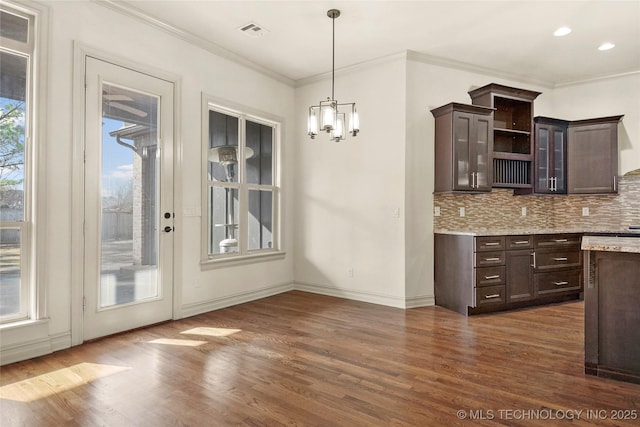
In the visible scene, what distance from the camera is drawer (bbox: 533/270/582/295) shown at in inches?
178

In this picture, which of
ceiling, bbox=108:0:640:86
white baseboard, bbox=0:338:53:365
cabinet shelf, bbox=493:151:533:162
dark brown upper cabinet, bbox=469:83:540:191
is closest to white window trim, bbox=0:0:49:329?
white baseboard, bbox=0:338:53:365

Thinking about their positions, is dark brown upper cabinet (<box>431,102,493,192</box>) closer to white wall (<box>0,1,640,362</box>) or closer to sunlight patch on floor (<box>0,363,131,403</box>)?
white wall (<box>0,1,640,362</box>)

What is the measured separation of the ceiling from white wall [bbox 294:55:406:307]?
39cm

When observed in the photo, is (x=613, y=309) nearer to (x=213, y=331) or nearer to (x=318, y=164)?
(x=213, y=331)

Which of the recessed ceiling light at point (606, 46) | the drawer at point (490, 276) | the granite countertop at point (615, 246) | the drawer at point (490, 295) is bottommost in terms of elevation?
the drawer at point (490, 295)

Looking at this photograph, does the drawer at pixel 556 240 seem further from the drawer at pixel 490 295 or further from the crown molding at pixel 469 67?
the crown molding at pixel 469 67

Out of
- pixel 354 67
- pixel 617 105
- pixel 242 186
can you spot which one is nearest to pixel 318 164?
pixel 242 186

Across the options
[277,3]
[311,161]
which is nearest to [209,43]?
[277,3]

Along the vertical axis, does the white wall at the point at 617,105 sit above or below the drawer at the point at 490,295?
above

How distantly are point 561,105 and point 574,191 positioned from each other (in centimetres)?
137

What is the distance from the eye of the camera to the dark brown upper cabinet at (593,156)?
5.05 meters

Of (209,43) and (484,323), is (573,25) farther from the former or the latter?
(209,43)

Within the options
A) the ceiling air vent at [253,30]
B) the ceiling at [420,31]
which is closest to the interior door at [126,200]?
the ceiling at [420,31]

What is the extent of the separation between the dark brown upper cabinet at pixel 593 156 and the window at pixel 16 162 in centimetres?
630
